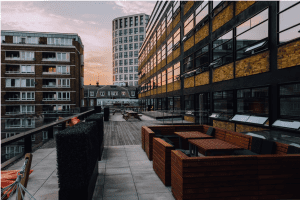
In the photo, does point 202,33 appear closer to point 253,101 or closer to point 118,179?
point 253,101

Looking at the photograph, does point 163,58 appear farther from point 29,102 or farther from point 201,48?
point 29,102

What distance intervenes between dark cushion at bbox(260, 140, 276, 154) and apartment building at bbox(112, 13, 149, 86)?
8115cm

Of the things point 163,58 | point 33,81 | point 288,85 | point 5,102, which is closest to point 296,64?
point 288,85

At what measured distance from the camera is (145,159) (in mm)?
7246

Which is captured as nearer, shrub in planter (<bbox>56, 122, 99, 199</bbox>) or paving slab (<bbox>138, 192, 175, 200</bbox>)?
shrub in planter (<bbox>56, 122, 99, 199</bbox>)

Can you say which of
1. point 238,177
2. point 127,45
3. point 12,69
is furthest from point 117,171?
point 127,45

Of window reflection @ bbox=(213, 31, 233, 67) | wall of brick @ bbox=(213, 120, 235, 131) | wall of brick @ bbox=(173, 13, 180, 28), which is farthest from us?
wall of brick @ bbox=(173, 13, 180, 28)

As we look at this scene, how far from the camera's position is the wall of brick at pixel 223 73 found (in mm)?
12469

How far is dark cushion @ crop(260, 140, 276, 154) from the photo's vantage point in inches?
197

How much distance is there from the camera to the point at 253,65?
10320 millimetres

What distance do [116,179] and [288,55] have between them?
337 inches

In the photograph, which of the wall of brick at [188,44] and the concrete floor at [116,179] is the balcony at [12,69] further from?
the concrete floor at [116,179]

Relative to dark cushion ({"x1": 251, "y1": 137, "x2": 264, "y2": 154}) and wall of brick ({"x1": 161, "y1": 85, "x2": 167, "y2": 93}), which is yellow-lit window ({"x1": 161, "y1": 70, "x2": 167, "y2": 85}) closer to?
wall of brick ({"x1": 161, "y1": 85, "x2": 167, "y2": 93})

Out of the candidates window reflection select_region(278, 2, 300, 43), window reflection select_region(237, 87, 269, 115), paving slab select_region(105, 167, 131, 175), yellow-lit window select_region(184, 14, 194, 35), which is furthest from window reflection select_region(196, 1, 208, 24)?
paving slab select_region(105, 167, 131, 175)
